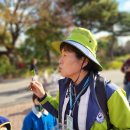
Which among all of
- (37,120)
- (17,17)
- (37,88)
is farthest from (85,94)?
(17,17)

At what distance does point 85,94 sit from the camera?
234 centimetres

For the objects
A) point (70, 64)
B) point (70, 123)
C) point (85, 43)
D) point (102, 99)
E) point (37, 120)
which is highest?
point (85, 43)

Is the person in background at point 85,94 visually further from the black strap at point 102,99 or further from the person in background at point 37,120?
the person in background at point 37,120

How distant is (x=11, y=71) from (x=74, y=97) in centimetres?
2112

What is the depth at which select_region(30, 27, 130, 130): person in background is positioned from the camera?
7.34 ft

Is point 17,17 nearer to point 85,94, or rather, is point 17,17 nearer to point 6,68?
point 6,68

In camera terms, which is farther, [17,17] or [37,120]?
[17,17]

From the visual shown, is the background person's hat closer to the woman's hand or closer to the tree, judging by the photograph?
the woman's hand

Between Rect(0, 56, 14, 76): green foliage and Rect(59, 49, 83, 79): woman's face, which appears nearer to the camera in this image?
Rect(59, 49, 83, 79): woman's face

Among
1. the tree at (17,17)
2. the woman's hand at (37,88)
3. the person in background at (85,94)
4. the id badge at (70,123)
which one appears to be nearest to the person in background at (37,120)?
the woman's hand at (37,88)

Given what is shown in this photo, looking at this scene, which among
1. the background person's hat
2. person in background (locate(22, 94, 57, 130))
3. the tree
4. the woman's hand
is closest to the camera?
the background person's hat

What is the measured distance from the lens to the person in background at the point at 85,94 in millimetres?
2236

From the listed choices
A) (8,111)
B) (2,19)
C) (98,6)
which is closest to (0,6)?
(2,19)

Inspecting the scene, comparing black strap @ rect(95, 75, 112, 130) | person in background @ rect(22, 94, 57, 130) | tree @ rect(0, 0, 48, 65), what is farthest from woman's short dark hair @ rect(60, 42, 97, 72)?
tree @ rect(0, 0, 48, 65)
